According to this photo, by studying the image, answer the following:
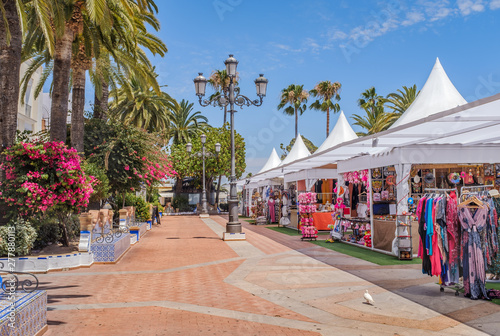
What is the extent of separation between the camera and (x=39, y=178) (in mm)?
9703

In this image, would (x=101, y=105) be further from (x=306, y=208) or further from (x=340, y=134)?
(x=340, y=134)

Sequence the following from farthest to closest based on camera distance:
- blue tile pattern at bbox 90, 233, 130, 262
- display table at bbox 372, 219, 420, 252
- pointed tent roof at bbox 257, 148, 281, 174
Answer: pointed tent roof at bbox 257, 148, 281, 174 < display table at bbox 372, 219, 420, 252 < blue tile pattern at bbox 90, 233, 130, 262

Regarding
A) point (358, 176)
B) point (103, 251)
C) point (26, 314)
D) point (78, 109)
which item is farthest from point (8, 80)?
point (358, 176)

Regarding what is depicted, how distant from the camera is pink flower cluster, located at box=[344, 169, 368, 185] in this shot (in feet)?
44.6

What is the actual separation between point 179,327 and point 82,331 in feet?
3.92

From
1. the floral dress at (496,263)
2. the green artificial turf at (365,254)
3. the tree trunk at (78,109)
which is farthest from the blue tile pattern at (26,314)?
the tree trunk at (78,109)

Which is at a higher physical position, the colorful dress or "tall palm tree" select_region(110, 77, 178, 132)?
"tall palm tree" select_region(110, 77, 178, 132)

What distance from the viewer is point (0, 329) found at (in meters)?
3.88

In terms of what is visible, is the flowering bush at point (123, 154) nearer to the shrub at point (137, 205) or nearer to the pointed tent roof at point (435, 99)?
the shrub at point (137, 205)

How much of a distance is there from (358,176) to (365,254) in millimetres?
3520

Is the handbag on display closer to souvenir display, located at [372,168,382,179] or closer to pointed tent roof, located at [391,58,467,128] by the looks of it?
souvenir display, located at [372,168,382,179]

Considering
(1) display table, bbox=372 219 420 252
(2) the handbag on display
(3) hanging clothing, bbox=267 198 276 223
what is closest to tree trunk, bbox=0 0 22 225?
(1) display table, bbox=372 219 420 252

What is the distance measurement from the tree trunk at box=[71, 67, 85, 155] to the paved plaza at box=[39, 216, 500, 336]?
544cm

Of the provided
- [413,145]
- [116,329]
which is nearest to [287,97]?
[413,145]
